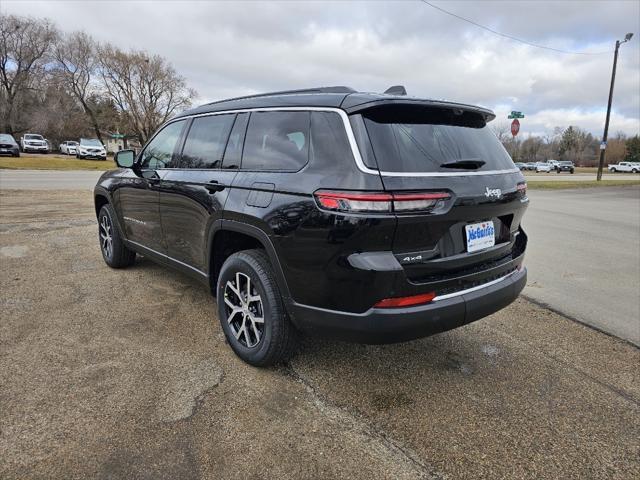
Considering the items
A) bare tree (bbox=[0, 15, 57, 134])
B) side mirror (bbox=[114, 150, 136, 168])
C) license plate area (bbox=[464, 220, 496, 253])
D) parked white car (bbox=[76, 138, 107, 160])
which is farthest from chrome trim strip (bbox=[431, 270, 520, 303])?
bare tree (bbox=[0, 15, 57, 134])

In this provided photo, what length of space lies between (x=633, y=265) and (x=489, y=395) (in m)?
4.91

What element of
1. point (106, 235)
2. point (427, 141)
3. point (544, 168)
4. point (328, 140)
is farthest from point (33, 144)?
point (544, 168)

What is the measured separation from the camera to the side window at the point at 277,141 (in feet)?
8.73

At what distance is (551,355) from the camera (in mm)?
3371

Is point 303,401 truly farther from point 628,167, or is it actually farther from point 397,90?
point 628,167

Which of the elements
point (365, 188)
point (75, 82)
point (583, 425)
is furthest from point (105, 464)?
point (75, 82)

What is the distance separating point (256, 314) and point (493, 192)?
171 cm

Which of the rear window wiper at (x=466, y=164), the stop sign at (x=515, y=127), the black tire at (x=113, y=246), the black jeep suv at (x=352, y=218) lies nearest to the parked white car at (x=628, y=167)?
the stop sign at (x=515, y=127)

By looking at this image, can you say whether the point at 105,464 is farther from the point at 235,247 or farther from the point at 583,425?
the point at 583,425

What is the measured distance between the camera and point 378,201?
7.36 ft

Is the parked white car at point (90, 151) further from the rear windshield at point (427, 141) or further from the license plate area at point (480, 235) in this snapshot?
the license plate area at point (480, 235)

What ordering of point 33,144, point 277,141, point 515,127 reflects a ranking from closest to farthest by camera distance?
point 277,141, point 515,127, point 33,144

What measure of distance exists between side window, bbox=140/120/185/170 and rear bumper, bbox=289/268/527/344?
7.29 feet

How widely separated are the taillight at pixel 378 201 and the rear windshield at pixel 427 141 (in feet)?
0.51
